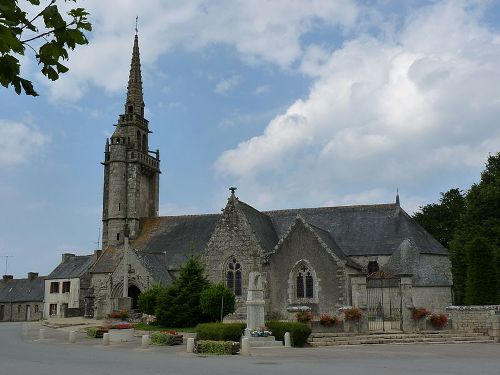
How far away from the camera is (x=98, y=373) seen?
12.8m

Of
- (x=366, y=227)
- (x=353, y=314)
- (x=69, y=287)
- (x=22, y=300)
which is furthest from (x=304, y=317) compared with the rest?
(x=22, y=300)

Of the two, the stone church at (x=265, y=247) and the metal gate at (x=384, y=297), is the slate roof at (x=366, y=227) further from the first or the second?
the metal gate at (x=384, y=297)

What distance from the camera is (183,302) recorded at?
Result: 29797 millimetres

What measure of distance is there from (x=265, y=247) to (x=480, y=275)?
1270 centimetres

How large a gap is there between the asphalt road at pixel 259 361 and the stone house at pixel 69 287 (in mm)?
26535

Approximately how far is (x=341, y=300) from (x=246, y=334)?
11271 mm

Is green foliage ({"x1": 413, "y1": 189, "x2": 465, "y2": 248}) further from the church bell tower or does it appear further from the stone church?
the church bell tower

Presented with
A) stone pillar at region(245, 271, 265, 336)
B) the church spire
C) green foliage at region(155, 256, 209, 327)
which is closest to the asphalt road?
stone pillar at region(245, 271, 265, 336)

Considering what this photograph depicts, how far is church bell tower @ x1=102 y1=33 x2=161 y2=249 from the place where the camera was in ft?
159

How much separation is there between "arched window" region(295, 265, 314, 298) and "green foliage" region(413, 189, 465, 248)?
2286 centimetres

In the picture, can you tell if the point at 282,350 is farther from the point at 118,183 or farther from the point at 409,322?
the point at 118,183

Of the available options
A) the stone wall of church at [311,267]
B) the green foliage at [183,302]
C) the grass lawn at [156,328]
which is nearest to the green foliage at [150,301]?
the grass lawn at [156,328]

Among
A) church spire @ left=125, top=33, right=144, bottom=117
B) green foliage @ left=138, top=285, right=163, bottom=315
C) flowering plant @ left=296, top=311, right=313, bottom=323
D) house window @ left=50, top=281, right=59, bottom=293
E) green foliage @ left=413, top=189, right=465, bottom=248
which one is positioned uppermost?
church spire @ left=125, top=33, right=144, bottom=117

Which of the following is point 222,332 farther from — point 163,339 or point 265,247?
point 265,247
